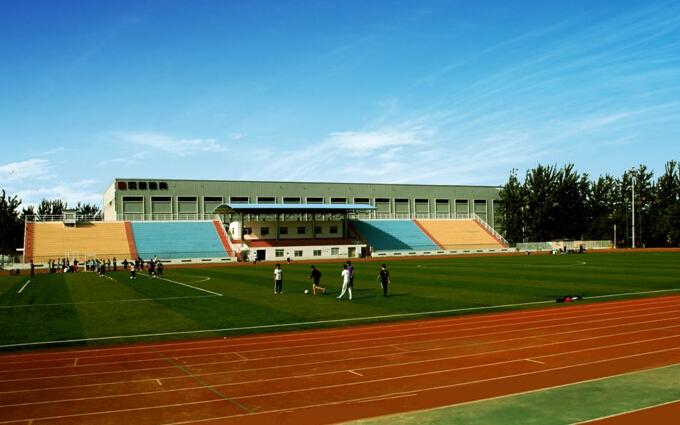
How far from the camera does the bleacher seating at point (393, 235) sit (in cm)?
8038

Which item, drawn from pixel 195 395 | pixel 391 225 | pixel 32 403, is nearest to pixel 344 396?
pixel 195 395

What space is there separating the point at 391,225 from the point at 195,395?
78.6m

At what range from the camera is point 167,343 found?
1634 cm

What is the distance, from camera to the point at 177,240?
71.6 metres

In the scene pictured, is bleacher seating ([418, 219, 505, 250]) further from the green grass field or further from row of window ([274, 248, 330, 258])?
the green grass field

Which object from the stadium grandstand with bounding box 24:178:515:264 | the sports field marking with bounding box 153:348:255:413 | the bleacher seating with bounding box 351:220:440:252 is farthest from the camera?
the bleacher seating with bounding box 351:220:440:252

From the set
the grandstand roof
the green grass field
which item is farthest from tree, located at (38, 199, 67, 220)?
the green grass field

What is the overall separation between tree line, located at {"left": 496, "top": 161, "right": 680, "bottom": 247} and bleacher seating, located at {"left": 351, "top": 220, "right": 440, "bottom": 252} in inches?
737

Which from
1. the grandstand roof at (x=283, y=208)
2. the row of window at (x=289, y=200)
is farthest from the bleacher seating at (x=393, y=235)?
the grandstand roof at (x=283, y=208)

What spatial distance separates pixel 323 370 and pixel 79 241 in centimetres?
6464

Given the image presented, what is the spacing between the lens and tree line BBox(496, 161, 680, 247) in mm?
92625

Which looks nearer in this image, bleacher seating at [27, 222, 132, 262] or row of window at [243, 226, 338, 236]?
bleacher seating at [27, 222, 132, 262]

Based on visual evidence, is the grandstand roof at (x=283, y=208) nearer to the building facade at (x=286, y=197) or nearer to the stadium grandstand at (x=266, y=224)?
the stadium grandstand at (x=266, y=224)

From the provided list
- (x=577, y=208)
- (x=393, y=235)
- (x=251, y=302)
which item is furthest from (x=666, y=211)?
(x=251, y=302)
